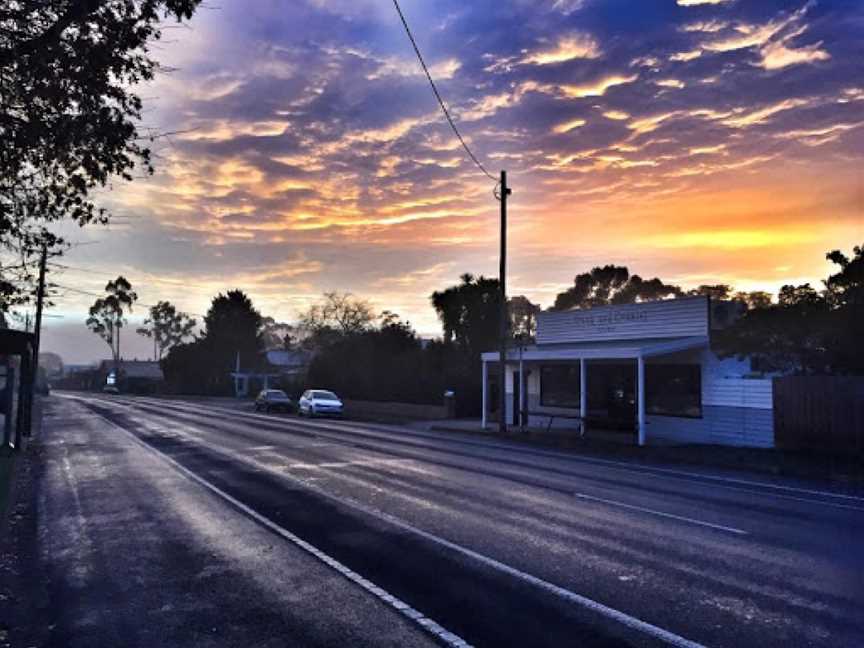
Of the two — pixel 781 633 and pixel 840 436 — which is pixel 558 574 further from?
pixel 840 436

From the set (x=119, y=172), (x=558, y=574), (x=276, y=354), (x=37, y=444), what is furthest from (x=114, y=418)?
(x=276, y=354)

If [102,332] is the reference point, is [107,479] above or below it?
below

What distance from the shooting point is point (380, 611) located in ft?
20.3

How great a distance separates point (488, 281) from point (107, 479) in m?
44.4

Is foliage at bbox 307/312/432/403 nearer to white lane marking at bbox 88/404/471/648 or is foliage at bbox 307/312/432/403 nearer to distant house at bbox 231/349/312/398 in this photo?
distant house at bbox 231/349/312/398

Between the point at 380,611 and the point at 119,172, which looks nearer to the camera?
the point at 380,611

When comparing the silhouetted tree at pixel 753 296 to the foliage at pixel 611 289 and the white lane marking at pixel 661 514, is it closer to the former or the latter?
the foliage at pixel 611 289

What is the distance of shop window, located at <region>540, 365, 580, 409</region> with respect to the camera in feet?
96.3

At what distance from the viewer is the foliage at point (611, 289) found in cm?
6288

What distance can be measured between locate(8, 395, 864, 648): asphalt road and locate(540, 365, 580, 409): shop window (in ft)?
44.7

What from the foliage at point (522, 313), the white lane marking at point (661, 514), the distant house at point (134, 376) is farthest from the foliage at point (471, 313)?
the distant house at point (134, 376)

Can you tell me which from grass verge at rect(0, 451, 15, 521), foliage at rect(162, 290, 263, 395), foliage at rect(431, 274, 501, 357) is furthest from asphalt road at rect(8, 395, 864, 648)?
foliage at rect(162, 290, 263, 395)

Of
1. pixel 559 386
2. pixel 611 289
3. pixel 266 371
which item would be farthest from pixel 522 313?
pixel 559 386

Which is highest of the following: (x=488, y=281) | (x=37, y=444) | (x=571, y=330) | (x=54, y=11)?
(x=488, y=281)
